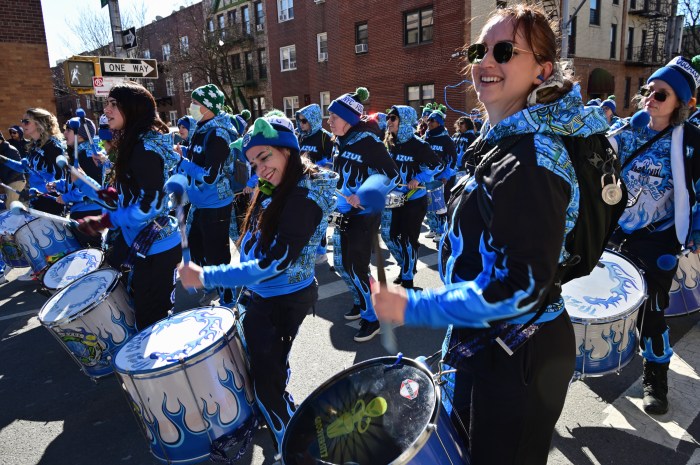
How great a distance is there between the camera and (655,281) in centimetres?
318

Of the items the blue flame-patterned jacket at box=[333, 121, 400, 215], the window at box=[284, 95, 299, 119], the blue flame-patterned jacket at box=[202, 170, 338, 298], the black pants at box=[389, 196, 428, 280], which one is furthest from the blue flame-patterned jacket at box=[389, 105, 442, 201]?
the window at box=[284, 95, 299, 119]

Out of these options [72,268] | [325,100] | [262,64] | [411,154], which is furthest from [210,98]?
[262,64]

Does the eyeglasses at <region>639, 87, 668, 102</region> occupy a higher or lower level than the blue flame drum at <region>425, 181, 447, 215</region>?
higher

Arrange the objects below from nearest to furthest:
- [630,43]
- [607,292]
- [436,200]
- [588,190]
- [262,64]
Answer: [588,190], [607,292], [436,200], [630,43], [262,64]

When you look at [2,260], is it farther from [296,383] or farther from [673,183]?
[673,183]

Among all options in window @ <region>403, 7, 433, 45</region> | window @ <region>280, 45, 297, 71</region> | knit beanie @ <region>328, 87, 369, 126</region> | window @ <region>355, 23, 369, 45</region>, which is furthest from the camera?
window @ <region>280, 45, 297, 71</region>

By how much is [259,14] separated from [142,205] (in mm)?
30323

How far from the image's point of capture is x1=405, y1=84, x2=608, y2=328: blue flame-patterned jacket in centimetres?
125

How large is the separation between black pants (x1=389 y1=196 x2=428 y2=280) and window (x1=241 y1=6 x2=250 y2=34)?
94.2 feet

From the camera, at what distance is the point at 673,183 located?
3.15 meters

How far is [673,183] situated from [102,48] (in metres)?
33.6

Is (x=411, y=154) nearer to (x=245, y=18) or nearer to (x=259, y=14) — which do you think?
(x=259, y=14)

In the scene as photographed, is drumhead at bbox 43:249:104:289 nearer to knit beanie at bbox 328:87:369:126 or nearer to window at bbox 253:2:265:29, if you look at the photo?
knit beanie at bbox 328:87:369:126

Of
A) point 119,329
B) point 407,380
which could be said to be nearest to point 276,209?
point 407,380
